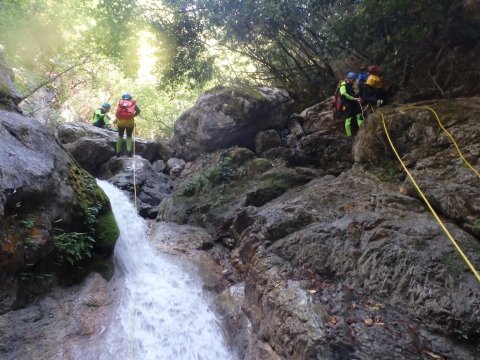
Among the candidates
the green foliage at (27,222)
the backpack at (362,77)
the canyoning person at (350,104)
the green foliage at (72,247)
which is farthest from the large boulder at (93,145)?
the backpack at (362,77)

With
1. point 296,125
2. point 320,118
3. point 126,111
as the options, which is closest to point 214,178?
point 126,111

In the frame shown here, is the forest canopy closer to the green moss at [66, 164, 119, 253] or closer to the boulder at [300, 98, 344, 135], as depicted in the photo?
the boulder at [300, 98, 344, 135]

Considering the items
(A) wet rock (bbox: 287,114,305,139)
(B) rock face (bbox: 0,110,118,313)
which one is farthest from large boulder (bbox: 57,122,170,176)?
(B) rock face (bbox: 0,110,118,313)

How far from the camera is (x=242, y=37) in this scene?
42.6 ft

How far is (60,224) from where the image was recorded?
233 inches

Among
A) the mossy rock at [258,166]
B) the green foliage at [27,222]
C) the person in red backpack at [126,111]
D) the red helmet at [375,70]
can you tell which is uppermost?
the person in red backpack at [126,111]

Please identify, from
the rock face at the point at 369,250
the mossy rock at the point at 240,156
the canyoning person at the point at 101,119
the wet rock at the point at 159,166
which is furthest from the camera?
the canyoning person at the point at 101,119

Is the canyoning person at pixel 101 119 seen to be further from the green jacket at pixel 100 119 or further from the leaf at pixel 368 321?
the leaf at pixel 368 321

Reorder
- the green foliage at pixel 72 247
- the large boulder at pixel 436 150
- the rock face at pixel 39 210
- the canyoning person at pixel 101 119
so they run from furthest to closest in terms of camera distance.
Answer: the canyoning person at pixel 101 119 → the green foliage at pixel 72 247 → the large boulder at pixel 436 150 → the rock face at pixel 39 210

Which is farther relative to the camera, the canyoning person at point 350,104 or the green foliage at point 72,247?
the canyoning person at point 350,104

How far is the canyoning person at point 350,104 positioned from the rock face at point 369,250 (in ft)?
2.99

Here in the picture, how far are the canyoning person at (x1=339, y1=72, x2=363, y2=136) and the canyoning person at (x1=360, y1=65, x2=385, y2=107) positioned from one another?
10.6 inches

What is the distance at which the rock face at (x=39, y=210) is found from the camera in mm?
4867

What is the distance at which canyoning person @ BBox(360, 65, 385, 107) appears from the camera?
9.38 metres
